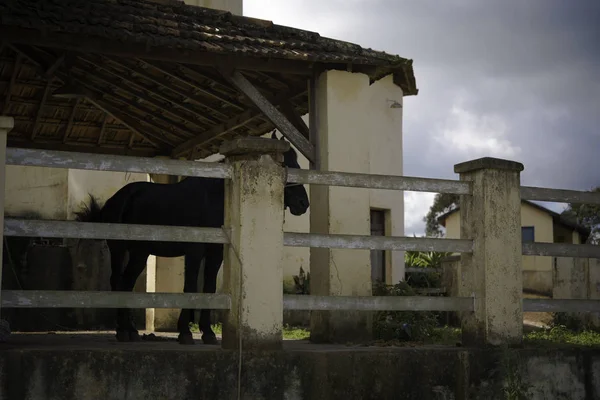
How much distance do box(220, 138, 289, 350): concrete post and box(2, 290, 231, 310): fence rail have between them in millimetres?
188

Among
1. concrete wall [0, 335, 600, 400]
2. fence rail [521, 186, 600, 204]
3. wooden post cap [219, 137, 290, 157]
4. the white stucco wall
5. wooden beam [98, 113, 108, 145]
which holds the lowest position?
concrete wall [0, 335, 600, 400]

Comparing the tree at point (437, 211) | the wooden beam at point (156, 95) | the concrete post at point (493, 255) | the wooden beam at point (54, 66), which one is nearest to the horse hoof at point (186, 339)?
the concrete post at point (493, 255)

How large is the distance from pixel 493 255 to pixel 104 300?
11.3 ft

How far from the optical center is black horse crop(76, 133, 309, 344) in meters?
9.50

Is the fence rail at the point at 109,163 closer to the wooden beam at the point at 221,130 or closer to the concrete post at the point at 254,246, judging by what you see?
the concrete post at the point at 254,246

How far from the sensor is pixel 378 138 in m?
23.5

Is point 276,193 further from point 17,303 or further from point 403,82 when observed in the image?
point 403,82

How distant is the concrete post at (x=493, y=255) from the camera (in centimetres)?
807

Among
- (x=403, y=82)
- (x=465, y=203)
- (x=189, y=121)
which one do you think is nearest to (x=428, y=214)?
(x=403, y=82)

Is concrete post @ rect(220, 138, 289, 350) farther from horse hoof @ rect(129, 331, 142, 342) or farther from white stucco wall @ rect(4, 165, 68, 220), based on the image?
white stucco wall @ rect(4, 165, 68, 220)

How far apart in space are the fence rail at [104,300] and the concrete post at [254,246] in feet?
0.62

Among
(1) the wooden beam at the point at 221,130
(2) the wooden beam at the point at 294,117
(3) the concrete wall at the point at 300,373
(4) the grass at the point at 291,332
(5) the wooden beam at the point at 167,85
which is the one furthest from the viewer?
(1) the wooden beam at the point at 221,130

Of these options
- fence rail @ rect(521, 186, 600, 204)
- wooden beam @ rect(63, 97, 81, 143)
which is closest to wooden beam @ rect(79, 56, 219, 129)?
wooden beam @ rect(63, 97, 81, 143)

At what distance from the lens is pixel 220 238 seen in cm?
709
